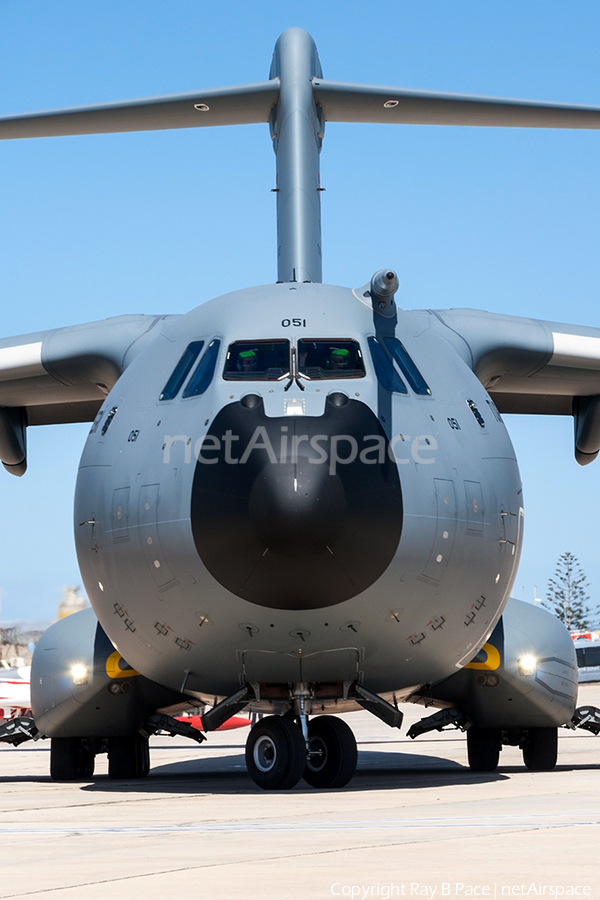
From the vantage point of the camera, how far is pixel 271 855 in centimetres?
539

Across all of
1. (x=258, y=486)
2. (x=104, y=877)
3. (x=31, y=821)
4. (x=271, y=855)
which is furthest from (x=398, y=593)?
(x=104, y=877)

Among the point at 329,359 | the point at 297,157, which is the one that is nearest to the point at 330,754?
the point at 329,359

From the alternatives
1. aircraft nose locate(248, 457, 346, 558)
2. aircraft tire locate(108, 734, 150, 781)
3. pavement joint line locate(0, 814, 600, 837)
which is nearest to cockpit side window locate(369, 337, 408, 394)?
aircraft nose locate(248, 457, 346, 558)

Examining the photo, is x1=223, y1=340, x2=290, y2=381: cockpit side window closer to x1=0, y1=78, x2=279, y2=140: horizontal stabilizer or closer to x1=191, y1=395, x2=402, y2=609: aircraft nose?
x1=191, y1=395, x2=402, y2=609: aircraft nose

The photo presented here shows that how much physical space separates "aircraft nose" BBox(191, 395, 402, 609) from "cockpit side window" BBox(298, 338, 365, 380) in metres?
0.58

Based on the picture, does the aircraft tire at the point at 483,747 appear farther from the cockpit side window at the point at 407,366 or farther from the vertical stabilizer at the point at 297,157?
the vertical stabilizer at the point at 297,157

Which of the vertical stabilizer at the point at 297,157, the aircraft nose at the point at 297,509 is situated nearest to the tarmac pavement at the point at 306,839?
the aircraft nose at the point at 297,509

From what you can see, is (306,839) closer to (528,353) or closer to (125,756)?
(125,756)

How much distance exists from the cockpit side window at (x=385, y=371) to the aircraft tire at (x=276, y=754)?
252 centimetres

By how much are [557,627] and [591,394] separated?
279 centimetres

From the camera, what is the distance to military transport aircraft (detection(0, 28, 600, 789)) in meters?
8.41

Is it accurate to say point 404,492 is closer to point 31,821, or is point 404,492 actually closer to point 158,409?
point 158,409

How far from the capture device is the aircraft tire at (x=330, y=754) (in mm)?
9539

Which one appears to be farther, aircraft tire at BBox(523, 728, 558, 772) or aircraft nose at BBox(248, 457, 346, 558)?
aircraft tire at BBox(523, 728, 558, 772)
